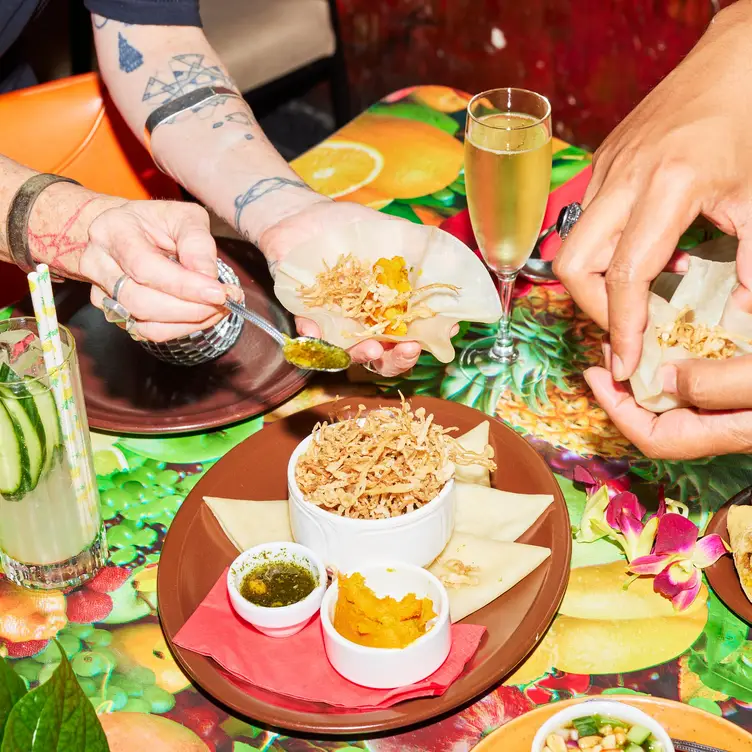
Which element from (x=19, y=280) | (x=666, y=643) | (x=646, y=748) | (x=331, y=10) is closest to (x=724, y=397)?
(x=666, y=643)

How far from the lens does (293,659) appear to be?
122 centimetres

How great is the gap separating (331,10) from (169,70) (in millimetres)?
2125

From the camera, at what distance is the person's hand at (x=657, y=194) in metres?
1.37

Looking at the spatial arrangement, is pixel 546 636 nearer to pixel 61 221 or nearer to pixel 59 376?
pixel 59 376

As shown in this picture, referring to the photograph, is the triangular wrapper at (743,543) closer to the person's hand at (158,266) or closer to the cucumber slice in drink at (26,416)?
the person's hand at (158,266)

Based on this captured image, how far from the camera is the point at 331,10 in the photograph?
4012mm

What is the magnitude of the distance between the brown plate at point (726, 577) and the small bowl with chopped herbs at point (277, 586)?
1.75ft

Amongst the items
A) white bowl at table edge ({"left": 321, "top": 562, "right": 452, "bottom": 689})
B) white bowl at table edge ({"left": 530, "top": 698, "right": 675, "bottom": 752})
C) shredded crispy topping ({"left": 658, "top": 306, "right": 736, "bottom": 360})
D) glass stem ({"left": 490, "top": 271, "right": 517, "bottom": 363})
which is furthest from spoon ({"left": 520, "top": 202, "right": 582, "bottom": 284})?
white bowl at table edge ({"left": 530, "top": 698, "right": 675, "bottom": 752})

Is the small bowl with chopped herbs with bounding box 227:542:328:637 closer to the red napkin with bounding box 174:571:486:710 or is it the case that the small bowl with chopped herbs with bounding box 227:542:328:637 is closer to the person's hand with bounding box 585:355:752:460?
the red napkin with bounding box 174:571:486:710

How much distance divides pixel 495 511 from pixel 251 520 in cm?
37

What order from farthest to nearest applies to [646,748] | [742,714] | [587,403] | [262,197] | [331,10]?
[331,10]
[262,197]
[587,403]
[742,714]
[646,748]

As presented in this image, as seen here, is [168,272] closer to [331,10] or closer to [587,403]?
[587,403]

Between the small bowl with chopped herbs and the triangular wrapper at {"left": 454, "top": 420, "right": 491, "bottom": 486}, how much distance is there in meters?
0.29

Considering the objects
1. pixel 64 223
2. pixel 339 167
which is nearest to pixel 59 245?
pixel 64 223
